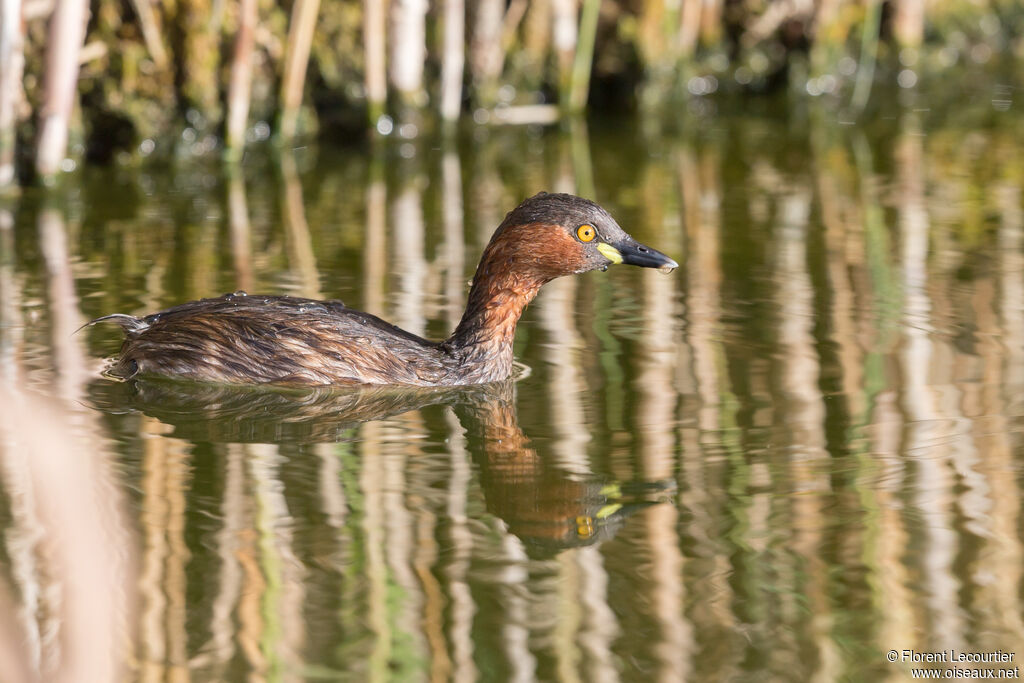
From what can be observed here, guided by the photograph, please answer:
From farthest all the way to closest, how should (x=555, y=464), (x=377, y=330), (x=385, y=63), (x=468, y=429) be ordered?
1. (x=385, y=63)
2. (x=377, y=330)
3. (x=468, y=429)
4. (x=555, y=464)

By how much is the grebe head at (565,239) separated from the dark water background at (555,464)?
42cm

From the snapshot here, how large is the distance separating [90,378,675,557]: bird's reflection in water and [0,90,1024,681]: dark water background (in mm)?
16

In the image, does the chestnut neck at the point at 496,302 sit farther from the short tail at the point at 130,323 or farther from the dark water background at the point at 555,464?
the short tail at the point at 130,323

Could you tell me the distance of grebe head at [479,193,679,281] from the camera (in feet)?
19.4

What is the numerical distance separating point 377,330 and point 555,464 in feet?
3.71

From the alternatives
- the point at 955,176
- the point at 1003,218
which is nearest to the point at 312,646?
the point at 1003,218

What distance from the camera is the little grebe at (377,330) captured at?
577cm

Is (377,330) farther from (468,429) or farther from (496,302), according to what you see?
(468,429)

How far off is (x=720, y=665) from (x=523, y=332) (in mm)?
3116

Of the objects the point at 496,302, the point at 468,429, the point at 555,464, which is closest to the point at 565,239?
the point at 496,302

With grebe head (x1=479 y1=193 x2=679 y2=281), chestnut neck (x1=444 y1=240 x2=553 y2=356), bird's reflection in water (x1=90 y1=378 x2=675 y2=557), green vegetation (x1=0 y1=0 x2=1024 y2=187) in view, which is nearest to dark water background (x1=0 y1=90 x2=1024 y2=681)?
bird's reflection in water (x1=90 y1=378 x2=675 y2=557)

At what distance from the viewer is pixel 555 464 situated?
506cm

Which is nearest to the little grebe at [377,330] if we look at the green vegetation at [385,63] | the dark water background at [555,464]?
the dark water background at [555,464]

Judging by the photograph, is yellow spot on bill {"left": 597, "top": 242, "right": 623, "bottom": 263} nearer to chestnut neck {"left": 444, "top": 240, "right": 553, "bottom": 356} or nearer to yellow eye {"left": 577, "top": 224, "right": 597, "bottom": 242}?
yellow eye {"left": 577, "top": 224, "right": 597, "bottom": 242}
